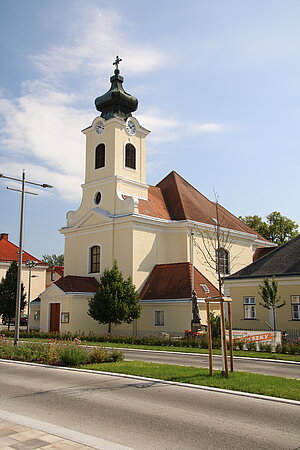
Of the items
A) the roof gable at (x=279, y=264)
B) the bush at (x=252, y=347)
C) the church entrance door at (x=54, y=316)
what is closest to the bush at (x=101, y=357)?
the bush at (x=252, y=347)

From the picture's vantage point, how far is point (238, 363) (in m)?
17.3

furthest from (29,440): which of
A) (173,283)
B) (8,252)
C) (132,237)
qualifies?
(8,252)

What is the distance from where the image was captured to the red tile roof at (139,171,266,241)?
133ft

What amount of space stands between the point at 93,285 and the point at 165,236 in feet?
24.1

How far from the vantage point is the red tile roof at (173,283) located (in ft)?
111

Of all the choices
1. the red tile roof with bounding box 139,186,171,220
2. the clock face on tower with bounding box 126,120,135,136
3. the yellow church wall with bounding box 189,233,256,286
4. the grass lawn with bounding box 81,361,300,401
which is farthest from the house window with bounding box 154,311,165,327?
the grass lawn with bounding box 81,361,300,401

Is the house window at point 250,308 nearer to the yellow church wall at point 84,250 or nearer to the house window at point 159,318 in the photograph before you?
the house window at point 159,318

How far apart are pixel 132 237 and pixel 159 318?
6.49 metres

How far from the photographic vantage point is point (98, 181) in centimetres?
4044

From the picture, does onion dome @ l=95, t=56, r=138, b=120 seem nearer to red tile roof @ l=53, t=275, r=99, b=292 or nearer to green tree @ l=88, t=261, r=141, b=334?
red tile roof @ l=53, t=275, r=99, b=292

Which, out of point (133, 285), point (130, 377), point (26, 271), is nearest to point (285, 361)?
point (130, 377)

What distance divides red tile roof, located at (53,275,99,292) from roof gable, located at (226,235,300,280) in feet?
38.0

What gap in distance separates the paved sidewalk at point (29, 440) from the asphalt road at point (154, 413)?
2.14 ft

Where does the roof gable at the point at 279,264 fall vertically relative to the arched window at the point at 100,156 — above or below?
below
